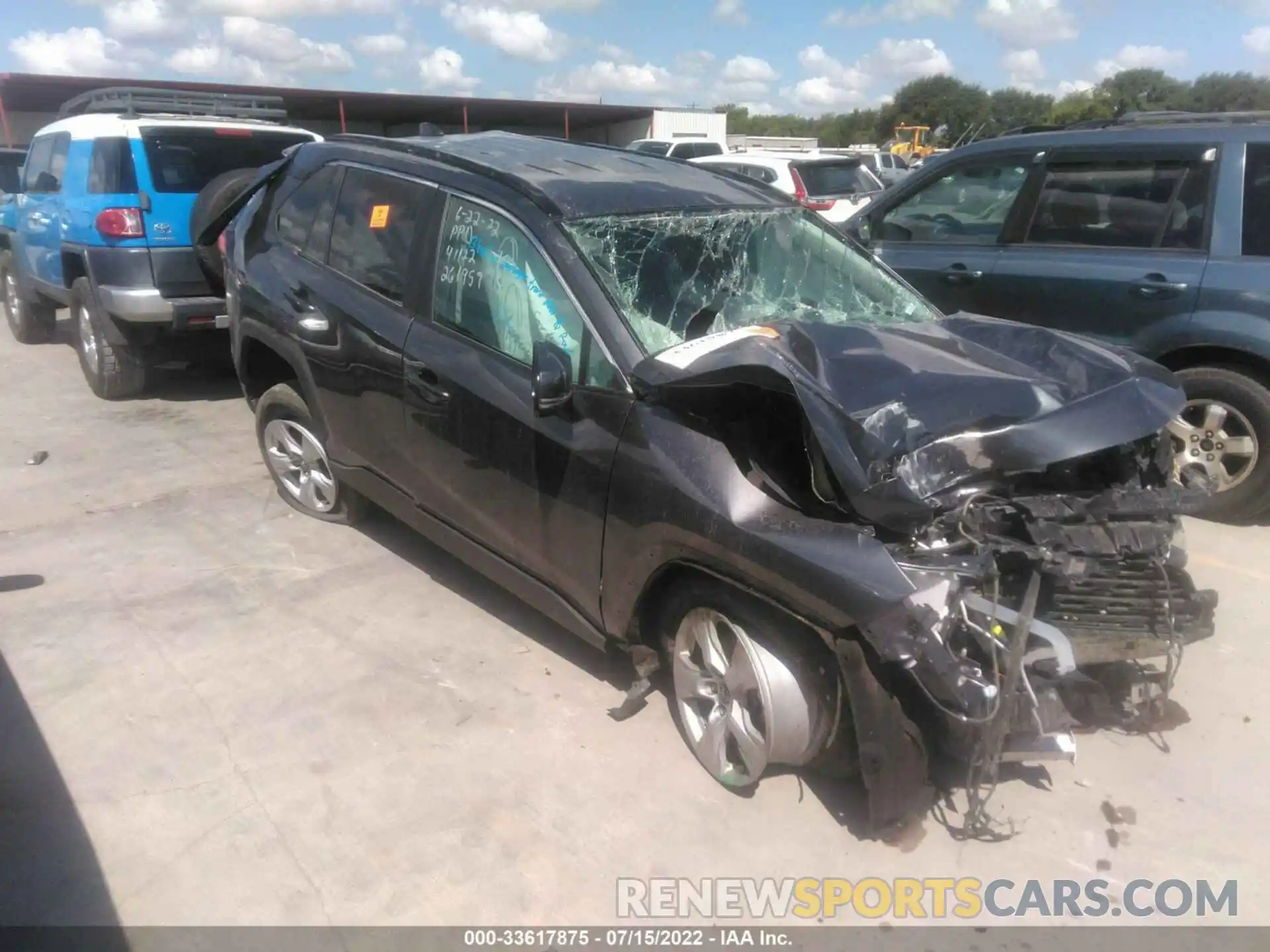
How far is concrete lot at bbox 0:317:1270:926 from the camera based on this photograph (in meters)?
2.67

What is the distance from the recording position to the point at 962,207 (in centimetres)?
557

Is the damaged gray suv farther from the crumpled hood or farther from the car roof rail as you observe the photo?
the car roof rail

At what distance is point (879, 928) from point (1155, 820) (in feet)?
3.37

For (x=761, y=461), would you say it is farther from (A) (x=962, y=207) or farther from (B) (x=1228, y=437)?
(A) (x=962, y=207)

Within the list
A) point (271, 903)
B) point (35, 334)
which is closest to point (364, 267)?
point (271, 903)

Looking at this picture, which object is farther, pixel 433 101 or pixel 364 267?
pixel 433 101

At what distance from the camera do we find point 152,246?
628 cm

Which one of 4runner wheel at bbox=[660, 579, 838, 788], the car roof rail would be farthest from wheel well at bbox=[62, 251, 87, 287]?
the car roof rail

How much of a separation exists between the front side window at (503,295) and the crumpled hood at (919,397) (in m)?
0.29

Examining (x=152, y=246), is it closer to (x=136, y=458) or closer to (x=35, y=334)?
(x=136, y=458)

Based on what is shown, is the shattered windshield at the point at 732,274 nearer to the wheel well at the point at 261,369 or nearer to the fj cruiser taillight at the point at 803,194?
the wheel well at the point at 261,369

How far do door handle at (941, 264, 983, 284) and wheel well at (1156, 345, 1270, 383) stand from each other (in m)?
1.08

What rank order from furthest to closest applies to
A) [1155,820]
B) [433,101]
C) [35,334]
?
[433,101], [35,334], [1155,820]

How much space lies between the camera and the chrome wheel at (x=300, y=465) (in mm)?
4680
